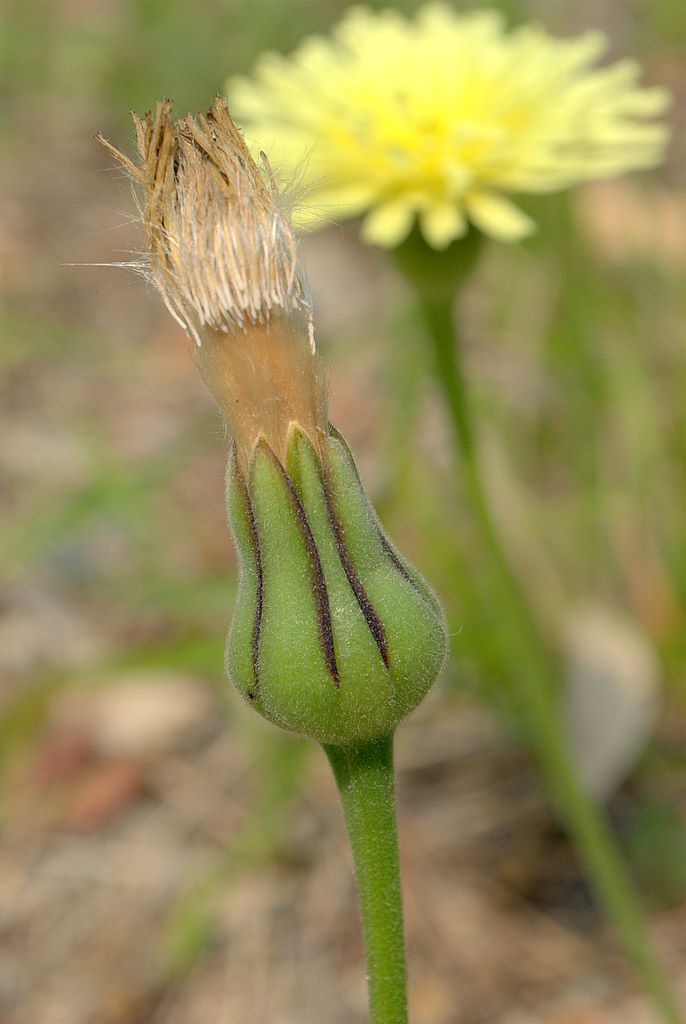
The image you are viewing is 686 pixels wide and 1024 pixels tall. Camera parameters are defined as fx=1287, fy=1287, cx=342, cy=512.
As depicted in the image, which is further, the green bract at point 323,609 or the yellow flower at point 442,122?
the yellow flower at point 442,122

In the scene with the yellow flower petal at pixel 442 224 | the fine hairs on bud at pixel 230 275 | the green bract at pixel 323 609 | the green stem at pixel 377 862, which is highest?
the yellow flower petal at pixel 442 224

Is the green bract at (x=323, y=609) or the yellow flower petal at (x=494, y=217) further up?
the yellow flower petal at (x=494, y=217)

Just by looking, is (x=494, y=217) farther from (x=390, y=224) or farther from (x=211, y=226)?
(x=211, y=226)

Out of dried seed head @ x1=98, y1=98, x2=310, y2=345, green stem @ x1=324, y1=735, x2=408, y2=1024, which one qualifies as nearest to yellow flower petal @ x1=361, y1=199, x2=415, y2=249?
dried seed head @ x1=98, y1=98, x2=310, y2=345

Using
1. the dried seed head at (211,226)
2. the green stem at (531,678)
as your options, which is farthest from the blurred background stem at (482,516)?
the dried seed head at (211,226)

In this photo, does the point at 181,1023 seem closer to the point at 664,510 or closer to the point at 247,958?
the point at 247,958

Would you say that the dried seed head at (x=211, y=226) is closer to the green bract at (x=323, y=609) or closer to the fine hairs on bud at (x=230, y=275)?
the fine hairs on bud at (x=230, y=275)
